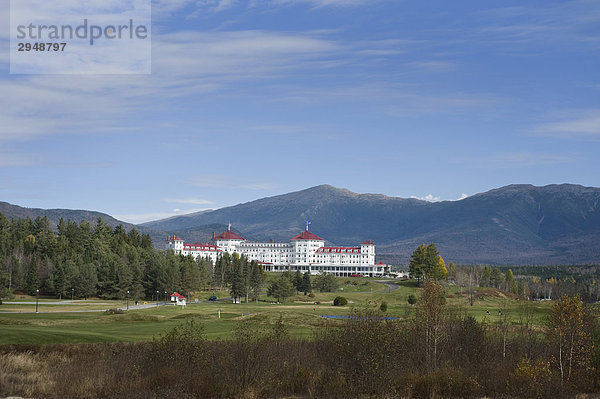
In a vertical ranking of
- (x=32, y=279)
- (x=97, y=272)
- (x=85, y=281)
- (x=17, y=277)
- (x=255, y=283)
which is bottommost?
(x=255, y=283)

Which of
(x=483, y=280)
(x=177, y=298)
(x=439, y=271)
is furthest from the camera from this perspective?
(x=483, y=280)

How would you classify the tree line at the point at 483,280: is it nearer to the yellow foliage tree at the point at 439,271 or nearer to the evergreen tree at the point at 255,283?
the yellow foliage tree at the point at 439,271

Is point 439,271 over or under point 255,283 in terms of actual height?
over

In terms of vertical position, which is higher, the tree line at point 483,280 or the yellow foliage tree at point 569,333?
the yellow foliage tree at point 569,333

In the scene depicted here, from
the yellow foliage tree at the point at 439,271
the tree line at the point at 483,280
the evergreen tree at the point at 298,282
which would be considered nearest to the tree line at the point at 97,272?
the evergreen tree at the point at 298,282

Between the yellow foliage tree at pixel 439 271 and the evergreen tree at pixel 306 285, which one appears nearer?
the evergreen tree at pixel 306 285

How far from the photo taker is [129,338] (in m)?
45.2

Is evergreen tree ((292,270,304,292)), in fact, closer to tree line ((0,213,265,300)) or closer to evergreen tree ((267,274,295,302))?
tree line ((0,213,265,300))

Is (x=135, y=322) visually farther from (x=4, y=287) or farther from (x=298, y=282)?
(x=298, y=282)

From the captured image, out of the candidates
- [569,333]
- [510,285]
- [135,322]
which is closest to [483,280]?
[510,285]

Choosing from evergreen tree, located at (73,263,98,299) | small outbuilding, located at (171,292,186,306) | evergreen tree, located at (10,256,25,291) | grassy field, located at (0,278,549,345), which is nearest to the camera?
grassy field, located at (0,278,549,345)

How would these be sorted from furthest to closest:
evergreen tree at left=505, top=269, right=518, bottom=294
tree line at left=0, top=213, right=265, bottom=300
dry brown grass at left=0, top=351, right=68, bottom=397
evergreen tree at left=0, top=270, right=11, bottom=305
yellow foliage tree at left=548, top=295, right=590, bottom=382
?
evergreen tree at left=505, top=269, right=518, bottom=294 → tree line at left=0, top=213, right=265, bottom=300 → evergreen tree at left=0, top=270, right=11, bottom=305 → yellow foliage tree at left=548, top=295, right=590, bottom=382 → dry brown grass at left=0, top=351, right=68, bottom=397

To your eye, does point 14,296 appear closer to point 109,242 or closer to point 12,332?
point 109,242

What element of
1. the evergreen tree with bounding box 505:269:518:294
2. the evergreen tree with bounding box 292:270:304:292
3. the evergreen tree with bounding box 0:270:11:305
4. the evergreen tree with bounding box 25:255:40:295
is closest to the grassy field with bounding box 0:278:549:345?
the evergreen tree with bounding box 0:270:11:305
